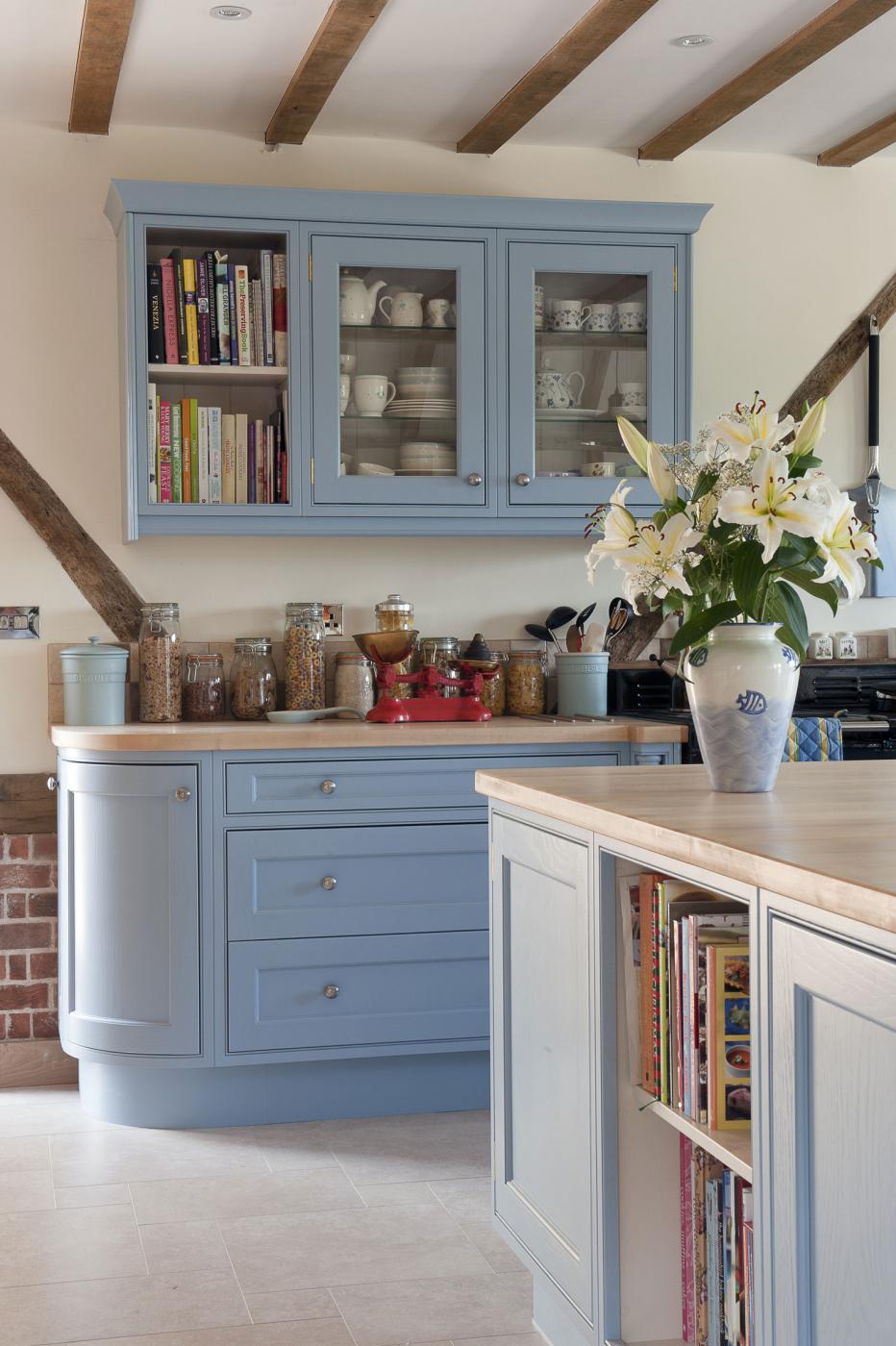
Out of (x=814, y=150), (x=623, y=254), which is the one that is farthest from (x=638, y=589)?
(x=814, y=150)

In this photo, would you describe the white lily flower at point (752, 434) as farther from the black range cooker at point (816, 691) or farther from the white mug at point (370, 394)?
the black range cooker at point (816, 691)

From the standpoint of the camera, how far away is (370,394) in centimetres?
366

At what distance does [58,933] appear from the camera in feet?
12.0

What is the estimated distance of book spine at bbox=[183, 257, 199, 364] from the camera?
3564 mm

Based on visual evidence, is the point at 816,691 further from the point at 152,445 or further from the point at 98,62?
the point at 98,62

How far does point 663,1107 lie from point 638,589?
2.27 ft

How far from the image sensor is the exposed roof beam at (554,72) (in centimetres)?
311

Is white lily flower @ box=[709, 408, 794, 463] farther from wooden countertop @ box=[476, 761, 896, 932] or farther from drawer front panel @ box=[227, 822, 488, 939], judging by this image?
drawer front panel @ box=[227, 822, 488, 939]

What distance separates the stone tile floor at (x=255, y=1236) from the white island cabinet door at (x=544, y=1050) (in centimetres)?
34

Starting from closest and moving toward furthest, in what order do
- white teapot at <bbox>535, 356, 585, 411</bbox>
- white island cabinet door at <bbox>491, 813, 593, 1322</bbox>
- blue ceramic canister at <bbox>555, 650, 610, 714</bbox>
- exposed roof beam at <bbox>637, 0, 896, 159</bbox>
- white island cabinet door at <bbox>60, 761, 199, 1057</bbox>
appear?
white island cabinet door at <bbox>491, 813, 593, 1322</bbox>, exposed roof beam at <bbox>637, 0, 896, 159</bbox>, white island cabinet door at <bbox>60, 761, 199, 1057</bbox>, white teapot at <bbox>535, 356, 585, 411</bbox>, blue ceramic canister at <bbox>555, 650, 610, 714</bbox>

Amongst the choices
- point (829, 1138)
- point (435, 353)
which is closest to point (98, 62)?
point (435, 353)

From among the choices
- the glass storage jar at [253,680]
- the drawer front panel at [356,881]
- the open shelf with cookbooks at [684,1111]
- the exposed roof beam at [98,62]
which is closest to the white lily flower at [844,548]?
the open shelf with cookbooks at [684,1111]

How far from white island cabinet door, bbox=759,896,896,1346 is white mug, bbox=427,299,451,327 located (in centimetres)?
268

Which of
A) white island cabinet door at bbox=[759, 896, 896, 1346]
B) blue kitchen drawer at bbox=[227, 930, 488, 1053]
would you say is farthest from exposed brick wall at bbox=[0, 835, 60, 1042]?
white island cabinet door at bbox=[759, 896, 896, 1346]
